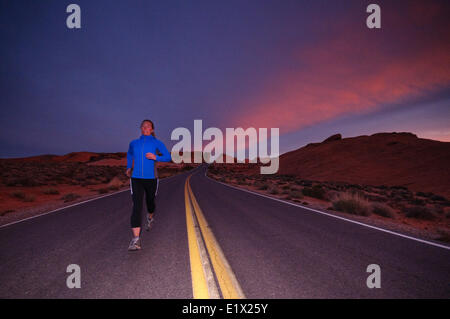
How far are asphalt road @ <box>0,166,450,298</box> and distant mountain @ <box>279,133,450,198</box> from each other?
2384cm

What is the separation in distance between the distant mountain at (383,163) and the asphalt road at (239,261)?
2384 centimetres

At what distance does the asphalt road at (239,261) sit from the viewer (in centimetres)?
229

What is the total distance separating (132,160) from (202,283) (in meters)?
2.72

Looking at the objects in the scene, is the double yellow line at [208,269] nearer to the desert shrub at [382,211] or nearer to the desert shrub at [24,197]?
the desert shrub at [382,211]

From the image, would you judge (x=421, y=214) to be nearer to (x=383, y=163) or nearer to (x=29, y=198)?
(x=29, y=198)

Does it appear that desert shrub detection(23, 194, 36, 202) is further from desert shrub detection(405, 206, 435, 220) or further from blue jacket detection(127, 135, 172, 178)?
desert shrub detection(405, 206, 435, 220)

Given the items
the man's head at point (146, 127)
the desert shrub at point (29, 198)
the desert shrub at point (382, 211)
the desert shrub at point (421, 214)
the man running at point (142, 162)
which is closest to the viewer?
the man running at point (142, 162)

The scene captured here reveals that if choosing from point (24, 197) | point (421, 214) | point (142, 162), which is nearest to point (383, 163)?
point (421, 214)

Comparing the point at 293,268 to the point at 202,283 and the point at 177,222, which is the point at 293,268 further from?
the point at 177,222

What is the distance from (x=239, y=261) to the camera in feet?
9.93

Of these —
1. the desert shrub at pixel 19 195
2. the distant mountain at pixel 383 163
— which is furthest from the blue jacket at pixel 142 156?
the distant mountain at pixel 383 163

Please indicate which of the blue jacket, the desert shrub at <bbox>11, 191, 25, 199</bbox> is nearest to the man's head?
the blue jacket
